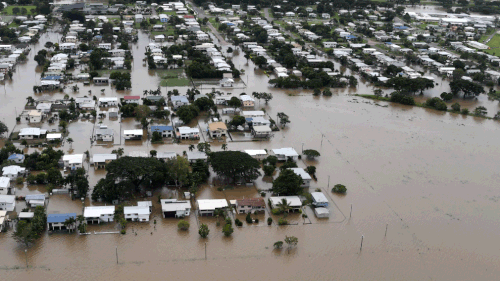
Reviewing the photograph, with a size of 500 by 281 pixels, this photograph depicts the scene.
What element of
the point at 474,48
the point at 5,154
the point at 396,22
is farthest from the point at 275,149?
the point at 396,22

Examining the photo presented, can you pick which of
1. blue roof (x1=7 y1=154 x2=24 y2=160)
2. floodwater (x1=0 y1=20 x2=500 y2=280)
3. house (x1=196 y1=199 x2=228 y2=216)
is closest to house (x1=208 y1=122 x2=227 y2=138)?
A: floodwater (x1=0 y1=20 x2=500 y2=280)

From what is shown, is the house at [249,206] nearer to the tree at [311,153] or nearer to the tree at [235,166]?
the tree at [235,166]

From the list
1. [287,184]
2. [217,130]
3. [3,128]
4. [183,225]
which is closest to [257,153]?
[217,130]

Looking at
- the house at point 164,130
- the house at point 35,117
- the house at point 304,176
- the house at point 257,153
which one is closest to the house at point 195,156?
the house at point 257,153

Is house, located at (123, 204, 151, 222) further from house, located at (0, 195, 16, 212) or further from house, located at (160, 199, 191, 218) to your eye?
house, located at (0, 195, 16, 212)

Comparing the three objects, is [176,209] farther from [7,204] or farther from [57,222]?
[7,204]

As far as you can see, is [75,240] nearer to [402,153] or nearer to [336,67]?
[402,153]
